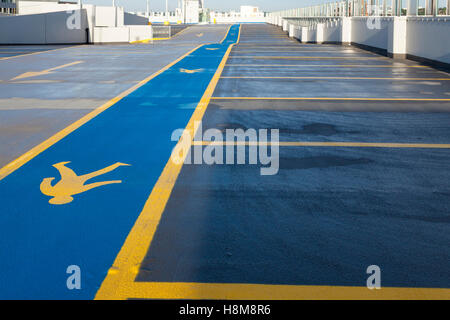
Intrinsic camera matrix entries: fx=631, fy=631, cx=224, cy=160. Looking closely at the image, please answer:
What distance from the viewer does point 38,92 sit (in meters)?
14.2

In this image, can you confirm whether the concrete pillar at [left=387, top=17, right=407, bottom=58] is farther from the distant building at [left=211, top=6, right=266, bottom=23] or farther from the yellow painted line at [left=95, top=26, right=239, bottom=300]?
the distant building at [left=211, top=6, right=266, bottom=23]

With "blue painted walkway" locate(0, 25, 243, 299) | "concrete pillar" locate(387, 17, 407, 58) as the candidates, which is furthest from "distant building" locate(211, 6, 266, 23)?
"blue painted walkway" locate(0, 25, 243, 299)

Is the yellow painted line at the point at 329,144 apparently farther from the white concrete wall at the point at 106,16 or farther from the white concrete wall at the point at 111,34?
the white concrete wall at the point at 106,16

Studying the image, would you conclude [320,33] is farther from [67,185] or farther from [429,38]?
[67,185]

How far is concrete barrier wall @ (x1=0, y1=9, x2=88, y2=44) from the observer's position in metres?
41.1

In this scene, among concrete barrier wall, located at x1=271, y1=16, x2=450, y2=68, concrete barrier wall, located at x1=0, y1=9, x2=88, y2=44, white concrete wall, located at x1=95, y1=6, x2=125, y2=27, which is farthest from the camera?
white concrete wall, located at x1=95, y1=6, x2=125, y2=27

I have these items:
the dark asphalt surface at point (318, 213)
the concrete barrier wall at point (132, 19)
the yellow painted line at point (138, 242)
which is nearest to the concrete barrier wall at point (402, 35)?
the dark asphalt surface at point (318, 213)

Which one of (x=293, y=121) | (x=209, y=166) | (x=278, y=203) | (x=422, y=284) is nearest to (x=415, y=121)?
(x=293, y=121)

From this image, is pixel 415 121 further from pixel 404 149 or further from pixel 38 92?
pixel 38 92

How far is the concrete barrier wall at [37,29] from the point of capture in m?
41.1

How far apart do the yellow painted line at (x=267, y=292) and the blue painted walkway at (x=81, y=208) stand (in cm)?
38

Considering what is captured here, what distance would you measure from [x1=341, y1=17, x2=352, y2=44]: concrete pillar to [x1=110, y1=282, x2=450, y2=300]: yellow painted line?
34.6m

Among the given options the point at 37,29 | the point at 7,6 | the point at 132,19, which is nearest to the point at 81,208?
the point at 37,29
